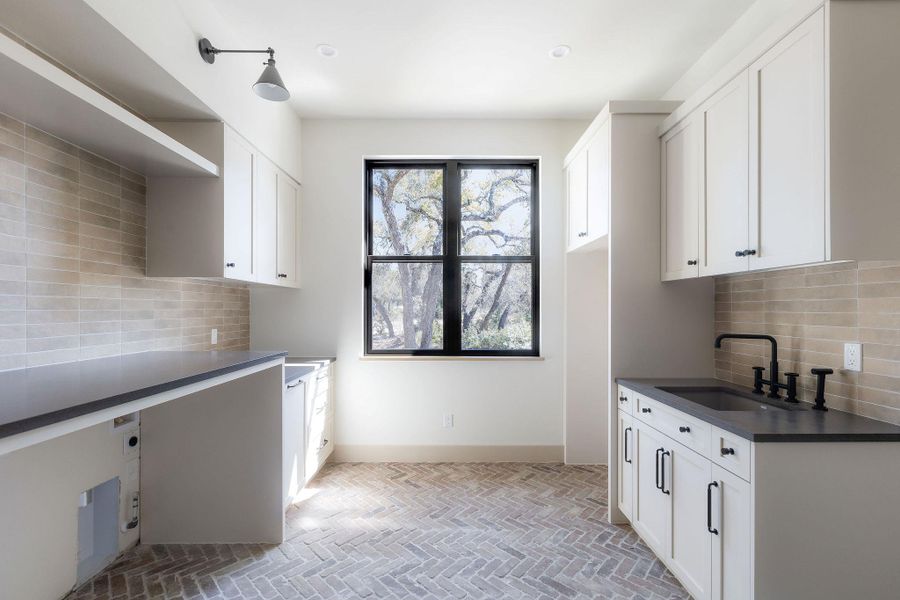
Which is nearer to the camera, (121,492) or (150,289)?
(121,492)

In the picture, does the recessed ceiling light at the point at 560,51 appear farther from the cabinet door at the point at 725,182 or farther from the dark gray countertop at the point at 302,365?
the dark gray countertop at the point at 302,365

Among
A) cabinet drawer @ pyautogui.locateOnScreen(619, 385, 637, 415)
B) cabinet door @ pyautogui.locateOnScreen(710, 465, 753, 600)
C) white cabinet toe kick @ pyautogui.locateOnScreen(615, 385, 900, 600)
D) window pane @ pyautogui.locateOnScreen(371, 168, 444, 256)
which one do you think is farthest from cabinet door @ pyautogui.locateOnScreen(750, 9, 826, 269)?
window pane @ pyautogui.locateOnScreen(371, 168, 444, 256)

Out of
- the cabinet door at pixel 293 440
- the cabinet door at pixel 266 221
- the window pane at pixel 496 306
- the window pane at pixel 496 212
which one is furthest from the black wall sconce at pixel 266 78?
the window pane at pixel 496 306

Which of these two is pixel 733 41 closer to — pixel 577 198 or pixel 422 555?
pixel 577 198

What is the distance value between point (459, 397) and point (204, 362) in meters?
2.17

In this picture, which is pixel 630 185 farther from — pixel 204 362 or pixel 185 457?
pixel 185 457

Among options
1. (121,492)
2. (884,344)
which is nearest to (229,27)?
(121,492)

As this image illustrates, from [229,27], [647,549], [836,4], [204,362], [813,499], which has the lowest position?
[647,549]

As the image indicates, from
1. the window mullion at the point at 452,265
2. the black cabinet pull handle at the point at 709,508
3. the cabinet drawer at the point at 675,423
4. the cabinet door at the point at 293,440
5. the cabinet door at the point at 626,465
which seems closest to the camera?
the black cabinet pull handle at the point at 709,508

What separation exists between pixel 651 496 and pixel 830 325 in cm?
119

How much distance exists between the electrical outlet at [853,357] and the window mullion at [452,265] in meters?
2.56

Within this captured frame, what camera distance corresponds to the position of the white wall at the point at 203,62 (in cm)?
174

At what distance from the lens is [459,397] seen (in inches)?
142

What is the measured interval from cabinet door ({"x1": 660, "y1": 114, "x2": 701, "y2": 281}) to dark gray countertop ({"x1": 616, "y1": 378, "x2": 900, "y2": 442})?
0.79 m
